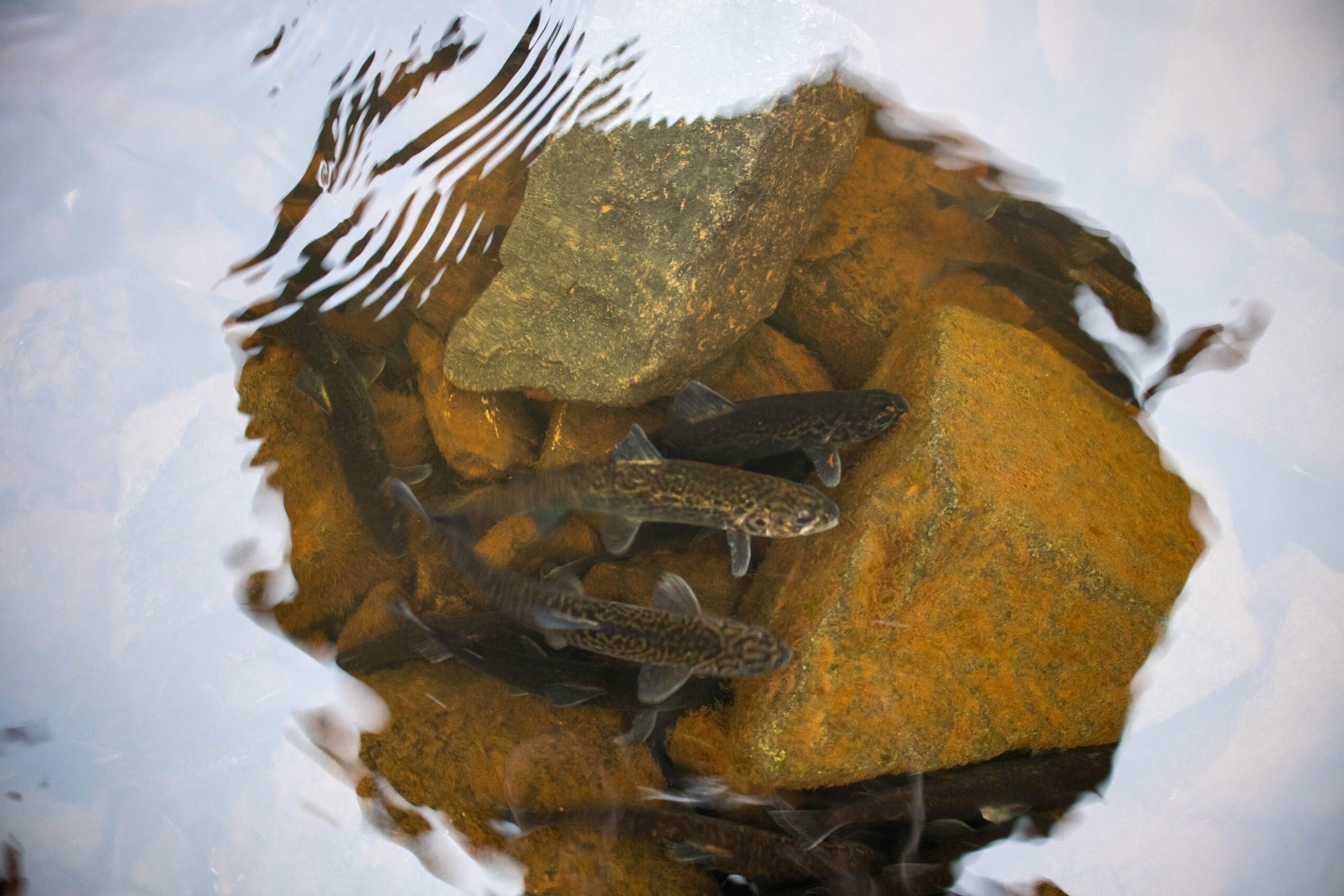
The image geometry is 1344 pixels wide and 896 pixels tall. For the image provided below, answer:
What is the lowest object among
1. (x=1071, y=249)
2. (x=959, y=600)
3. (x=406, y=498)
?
(x=406, y=498)

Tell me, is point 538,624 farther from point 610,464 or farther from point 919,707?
point 919,707

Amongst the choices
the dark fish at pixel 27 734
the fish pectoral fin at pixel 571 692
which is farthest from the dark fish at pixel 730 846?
the dark fish at pixel 27 734

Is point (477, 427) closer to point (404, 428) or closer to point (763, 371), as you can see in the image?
point (404, 428)

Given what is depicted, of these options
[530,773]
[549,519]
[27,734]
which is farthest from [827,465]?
[27,734]

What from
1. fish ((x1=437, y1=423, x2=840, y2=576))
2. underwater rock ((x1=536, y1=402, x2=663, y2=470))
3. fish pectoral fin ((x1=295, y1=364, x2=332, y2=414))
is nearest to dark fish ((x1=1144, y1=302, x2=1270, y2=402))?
fish ((x1=437, y1=423, x2=840, y2=576))

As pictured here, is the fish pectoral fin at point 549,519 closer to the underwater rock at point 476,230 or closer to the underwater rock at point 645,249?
the underwater rock at point 645,249

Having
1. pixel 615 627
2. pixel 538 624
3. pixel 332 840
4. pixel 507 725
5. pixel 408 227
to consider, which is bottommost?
pixel 332 840

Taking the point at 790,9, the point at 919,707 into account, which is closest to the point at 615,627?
the point at 919,707
